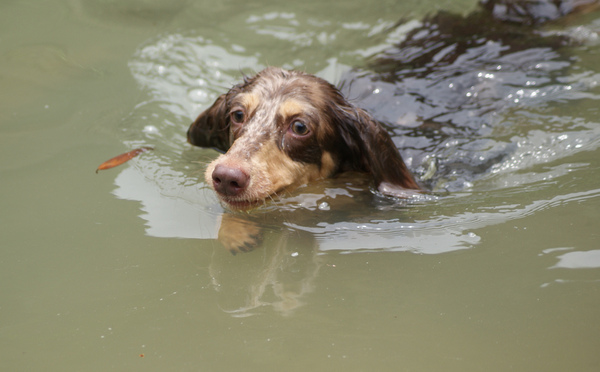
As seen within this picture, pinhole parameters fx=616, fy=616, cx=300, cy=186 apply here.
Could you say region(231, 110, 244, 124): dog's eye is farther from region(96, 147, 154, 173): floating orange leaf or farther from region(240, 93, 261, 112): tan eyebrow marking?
region(96, 147, 154, 173): floating orange leaf

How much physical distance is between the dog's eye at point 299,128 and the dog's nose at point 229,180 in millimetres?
643

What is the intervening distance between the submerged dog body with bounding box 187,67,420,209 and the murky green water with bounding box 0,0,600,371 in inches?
7.6

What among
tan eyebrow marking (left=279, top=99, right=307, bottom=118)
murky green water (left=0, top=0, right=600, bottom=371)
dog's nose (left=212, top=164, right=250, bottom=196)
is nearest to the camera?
murky green water (left=0, top=0, right=600, bottom=371)

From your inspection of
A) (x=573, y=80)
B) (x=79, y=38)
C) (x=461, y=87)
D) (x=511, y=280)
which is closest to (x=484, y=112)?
(x=461, y=87)

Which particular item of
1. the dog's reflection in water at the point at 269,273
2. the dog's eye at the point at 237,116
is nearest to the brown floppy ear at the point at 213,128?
the dog's eye at the point at 237,116

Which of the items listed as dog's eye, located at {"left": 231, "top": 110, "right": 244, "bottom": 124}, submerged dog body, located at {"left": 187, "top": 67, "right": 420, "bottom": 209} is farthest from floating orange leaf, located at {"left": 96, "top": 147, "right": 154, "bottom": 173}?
dog's eye, located at {"left": 231, "top": 110, "right": 244, "bottom": 124}

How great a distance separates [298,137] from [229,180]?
730mm

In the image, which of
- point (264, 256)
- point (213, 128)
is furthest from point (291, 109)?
point (264, 256)

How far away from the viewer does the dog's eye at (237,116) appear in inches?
159

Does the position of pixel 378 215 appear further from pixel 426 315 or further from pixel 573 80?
pixel 573 80

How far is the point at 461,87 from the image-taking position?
16.9 ft

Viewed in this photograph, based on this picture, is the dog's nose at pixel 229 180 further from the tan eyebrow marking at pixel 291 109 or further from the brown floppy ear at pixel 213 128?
the brown floppy ear at pixel 213 128

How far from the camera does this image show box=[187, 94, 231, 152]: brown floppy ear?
176 inches

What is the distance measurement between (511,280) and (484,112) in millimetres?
2419
